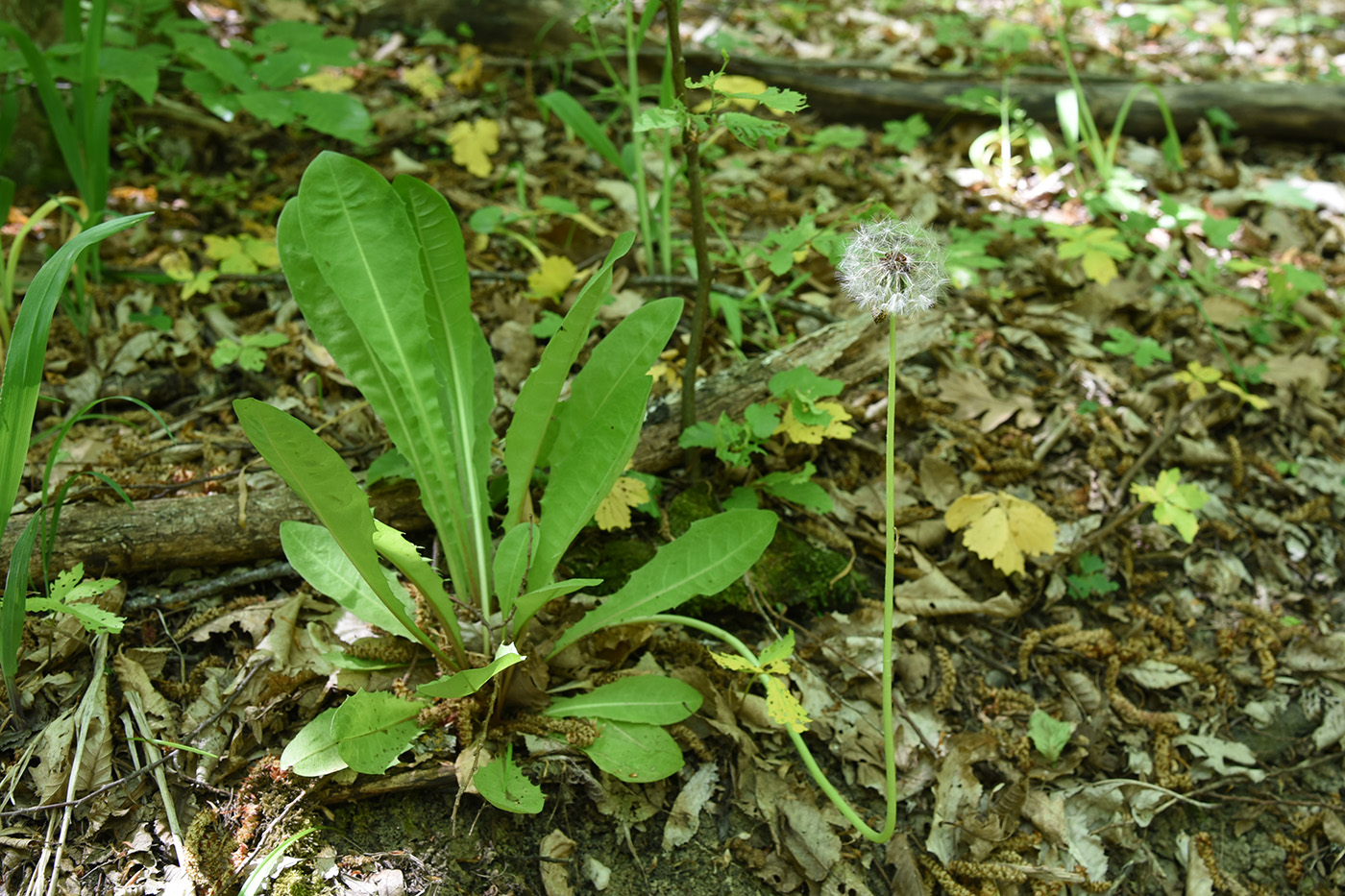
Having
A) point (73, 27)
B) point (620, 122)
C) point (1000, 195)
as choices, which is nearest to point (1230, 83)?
point (1000, 195)

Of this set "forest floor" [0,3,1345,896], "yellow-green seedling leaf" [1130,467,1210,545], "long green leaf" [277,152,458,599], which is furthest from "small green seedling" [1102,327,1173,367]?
"long green leaf" [277,152,458,599]

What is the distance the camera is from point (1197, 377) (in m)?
2.89

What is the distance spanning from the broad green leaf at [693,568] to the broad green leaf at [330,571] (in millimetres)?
383

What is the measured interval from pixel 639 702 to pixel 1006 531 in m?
1.14

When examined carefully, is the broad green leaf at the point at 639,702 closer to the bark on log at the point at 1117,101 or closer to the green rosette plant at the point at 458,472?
the green rosette plant at the point at 458,472

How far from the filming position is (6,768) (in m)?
1.57

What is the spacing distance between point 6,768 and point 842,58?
451 cm

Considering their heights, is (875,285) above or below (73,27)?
below

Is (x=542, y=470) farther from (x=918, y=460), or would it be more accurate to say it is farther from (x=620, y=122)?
(x=620, y=122)

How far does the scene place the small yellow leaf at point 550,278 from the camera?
8.98ft

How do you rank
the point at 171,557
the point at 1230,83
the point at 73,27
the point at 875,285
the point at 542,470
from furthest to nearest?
the point at 1230,83 < the point at 73,27 < the point at 542,470 < the point at 171,557 < the point at 875,285

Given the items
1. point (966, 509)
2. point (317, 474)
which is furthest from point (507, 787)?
point (966, 509)

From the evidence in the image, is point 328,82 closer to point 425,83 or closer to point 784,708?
point 425,83

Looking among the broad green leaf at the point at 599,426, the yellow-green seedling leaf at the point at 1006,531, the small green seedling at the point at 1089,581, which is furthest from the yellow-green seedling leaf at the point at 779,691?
the small green seedling at the point at 1089,581
